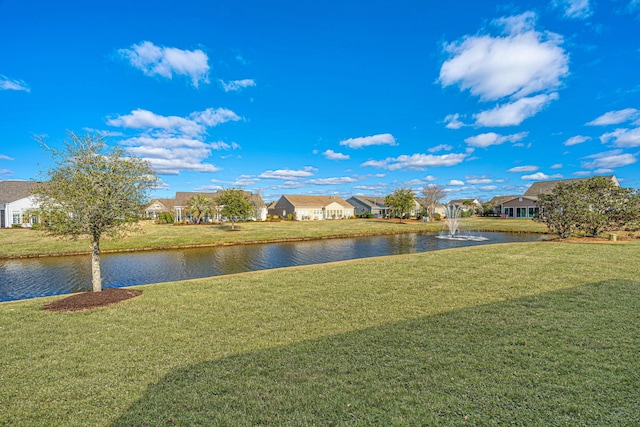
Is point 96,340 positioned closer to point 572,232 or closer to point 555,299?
point 555,299

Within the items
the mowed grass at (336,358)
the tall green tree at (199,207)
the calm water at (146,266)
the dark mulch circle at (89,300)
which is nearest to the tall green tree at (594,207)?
the calm water at (146,266)

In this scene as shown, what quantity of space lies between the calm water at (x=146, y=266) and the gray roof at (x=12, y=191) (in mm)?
22335

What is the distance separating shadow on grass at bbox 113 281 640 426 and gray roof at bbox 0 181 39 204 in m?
42.6

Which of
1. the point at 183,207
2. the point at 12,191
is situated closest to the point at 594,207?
the point at 183,207

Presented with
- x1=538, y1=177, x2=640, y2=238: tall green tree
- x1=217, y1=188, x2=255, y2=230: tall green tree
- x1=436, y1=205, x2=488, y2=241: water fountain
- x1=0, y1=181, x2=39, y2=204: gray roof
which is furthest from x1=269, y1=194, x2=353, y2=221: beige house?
x1=538, y1=177, x2=640, y2=238: tall green tree

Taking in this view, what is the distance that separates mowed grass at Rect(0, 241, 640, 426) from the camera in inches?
131

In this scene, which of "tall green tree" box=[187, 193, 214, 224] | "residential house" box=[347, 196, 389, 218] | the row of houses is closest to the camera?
the row of houses

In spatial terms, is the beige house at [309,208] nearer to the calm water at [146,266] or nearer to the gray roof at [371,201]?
the gray roof at [371,201]

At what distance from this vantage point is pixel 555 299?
23.2 ft

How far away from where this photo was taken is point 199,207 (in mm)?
44375

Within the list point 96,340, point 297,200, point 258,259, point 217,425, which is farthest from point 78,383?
point 297,200

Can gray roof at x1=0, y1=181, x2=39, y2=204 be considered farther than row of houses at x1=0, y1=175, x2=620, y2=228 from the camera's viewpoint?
No

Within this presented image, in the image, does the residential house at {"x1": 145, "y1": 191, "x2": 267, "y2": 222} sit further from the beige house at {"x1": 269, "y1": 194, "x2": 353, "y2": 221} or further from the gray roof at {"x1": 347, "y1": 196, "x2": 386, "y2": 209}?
the gray roof at {"x1": 347, "y1": 196, "x2": 386, "y2": 209}

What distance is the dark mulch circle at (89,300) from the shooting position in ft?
24.8
